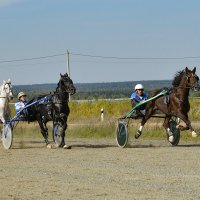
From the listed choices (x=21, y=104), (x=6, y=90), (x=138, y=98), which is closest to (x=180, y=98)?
(x=138, y=98)

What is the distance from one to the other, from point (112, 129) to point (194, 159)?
9736mm

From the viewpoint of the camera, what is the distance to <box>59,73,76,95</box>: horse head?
17375mm

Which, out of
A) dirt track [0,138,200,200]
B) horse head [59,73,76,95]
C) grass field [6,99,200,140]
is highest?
horse head [59,73,76,95]

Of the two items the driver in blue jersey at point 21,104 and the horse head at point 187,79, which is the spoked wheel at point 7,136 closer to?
the driver in blue jersey at point 21,104

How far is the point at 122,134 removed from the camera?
17.4 meters

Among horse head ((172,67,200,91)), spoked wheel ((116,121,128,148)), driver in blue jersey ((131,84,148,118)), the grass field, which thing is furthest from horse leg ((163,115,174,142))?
the grass field

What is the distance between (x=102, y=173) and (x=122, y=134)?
5.46m

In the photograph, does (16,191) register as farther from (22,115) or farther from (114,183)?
(22,115)

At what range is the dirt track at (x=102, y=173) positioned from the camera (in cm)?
983

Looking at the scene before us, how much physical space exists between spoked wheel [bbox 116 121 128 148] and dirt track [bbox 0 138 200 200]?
0.20 metres

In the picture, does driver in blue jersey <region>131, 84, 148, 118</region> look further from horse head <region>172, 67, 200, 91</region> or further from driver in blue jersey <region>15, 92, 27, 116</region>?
driver in blue jersey <region>15, 92, 27, 116</region>

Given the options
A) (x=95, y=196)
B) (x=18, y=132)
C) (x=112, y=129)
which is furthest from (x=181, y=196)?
(x=18, y=132)

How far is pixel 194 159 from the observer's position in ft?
45.5

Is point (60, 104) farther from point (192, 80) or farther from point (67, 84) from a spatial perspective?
point (192, 80)
